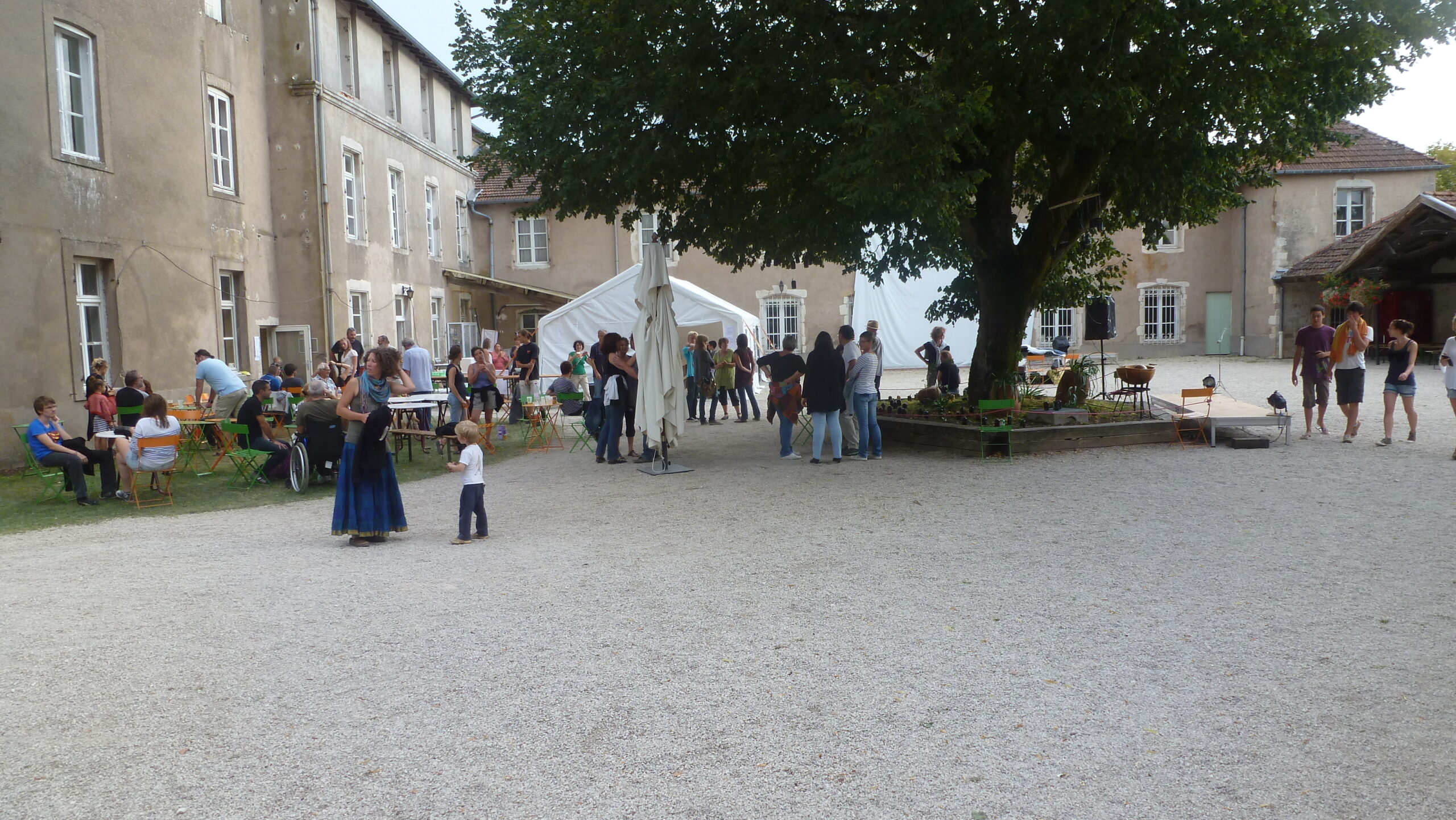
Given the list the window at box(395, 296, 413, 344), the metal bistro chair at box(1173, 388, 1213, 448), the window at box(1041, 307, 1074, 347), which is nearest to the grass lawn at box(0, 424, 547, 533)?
the metal bistro chair at box(1173, 388, 1213, 448)

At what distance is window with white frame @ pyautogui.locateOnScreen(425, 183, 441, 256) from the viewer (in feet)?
87.5

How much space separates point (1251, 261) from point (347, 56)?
2687 centimetres

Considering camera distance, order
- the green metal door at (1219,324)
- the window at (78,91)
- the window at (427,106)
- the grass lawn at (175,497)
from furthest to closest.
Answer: the green metal door at (1219,324), the window at (427,106), the window at (78,91), the grass lawn at (175,497)

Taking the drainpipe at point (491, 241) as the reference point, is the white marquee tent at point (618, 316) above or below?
below

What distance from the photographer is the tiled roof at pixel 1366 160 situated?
32.6m

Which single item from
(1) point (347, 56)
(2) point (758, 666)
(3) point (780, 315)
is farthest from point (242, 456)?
(3) point (780, 315)

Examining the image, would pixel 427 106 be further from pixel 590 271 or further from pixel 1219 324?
pixel 1219 324

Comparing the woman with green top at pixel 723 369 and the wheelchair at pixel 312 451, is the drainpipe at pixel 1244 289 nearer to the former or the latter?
the woman with green top at pixel 723 369

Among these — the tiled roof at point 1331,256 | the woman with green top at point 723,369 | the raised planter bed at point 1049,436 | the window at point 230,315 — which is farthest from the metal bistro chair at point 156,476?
the tiled roof at point 1331,256

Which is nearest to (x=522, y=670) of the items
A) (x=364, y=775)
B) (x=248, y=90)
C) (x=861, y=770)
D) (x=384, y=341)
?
(x=364, y=775)

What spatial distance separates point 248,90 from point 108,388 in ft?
26.9

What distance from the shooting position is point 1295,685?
4344 mm

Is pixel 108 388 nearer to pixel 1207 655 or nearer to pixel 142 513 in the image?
pixel 142 513

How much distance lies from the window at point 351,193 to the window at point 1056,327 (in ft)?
71.0
